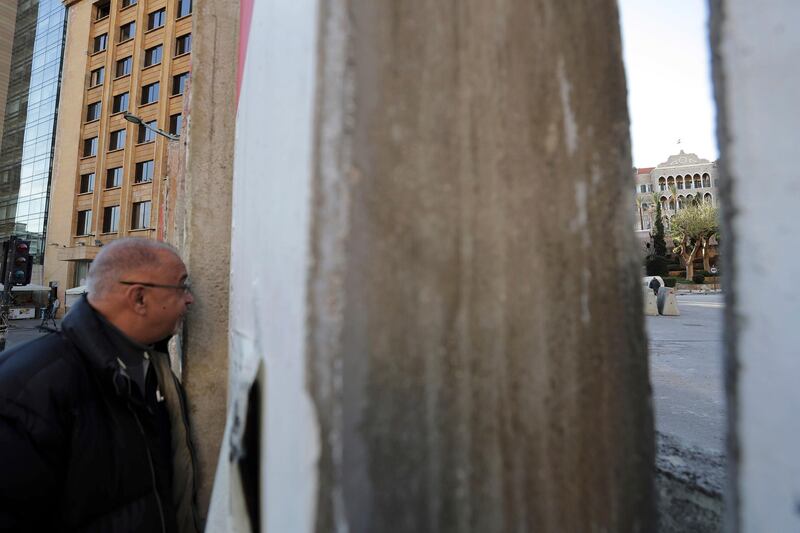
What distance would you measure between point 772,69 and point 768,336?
0.32 meters

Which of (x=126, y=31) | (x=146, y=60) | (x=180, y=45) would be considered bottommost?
Answer: (x=146, y=60)

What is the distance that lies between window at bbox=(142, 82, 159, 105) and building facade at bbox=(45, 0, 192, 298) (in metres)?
0.06

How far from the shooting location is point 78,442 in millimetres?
1390

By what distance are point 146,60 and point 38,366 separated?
29.2m

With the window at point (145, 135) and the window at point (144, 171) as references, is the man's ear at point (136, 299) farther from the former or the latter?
the window at point (145, 135)

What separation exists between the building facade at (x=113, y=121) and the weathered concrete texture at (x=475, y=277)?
80.6 ft

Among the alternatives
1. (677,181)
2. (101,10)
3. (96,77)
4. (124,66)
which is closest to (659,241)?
(677,181)

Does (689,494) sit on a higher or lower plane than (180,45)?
lower

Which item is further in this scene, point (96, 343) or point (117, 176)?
point (117, 176)

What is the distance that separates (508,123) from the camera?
0.53m

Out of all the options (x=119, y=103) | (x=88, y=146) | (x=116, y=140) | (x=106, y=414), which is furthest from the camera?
(x=88, y=146)

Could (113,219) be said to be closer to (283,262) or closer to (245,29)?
(245,29)

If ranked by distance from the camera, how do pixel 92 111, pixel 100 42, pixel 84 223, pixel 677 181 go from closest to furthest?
pixel 84 223 → pixel 92 111 → pixel 100 42 → pixel 677 181

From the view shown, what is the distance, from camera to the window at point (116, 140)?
24.6 meters
